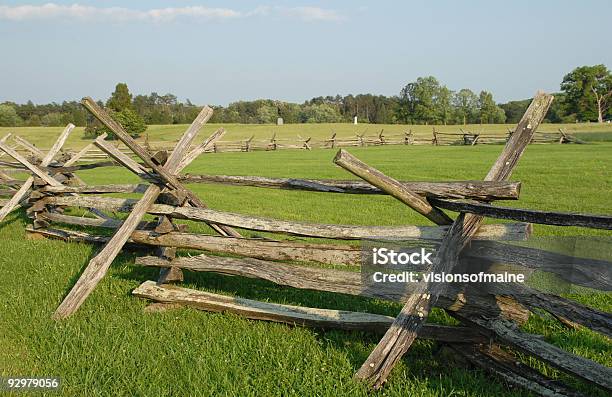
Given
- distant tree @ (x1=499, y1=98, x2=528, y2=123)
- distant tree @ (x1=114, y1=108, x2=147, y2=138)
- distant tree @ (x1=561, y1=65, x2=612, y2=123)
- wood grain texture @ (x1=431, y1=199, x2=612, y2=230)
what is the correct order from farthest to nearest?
distant tree @ (x1=499, y1=98, x2=528, y2=123) < distant tree @ (x1=561, y1=65, x2=612, y2=123) < distant tree @ (x1=114, y1=108, x2=147, y2=138) < wood grain texture @ (x1=431, y1=199, x2=612, y2=230)

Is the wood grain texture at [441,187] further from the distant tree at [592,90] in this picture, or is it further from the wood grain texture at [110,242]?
the distant tree at [592,90]

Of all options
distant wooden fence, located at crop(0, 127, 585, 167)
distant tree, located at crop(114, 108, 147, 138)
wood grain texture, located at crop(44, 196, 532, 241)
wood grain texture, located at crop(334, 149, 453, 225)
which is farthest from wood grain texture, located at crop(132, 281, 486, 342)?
distant tree, located at crop(114, 108, 147, 138)

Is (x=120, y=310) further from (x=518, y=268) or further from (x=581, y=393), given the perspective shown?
(x=581, y=393)

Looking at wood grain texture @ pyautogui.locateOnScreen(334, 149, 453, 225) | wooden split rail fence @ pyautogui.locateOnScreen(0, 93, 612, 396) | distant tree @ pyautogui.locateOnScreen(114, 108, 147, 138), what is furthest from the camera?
distant tree @ pyautogui.locateOnScreen(114, 108, 147, 138)

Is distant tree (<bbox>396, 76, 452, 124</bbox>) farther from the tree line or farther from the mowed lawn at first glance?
the mowed lawn

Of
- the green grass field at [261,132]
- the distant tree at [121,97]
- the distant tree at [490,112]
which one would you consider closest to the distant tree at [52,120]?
the green grass field at [261,132]

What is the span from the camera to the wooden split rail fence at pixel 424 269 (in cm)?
274

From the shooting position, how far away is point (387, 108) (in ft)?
333

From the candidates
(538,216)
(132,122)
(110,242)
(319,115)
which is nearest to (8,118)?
(132,122)

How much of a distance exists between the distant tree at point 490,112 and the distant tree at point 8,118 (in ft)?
240

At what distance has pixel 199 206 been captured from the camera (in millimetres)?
4805

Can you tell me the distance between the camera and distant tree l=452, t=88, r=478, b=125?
8725 cm

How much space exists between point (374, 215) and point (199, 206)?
199 inches

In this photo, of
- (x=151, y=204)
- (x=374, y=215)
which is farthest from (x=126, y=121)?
(x=151, y=204)
